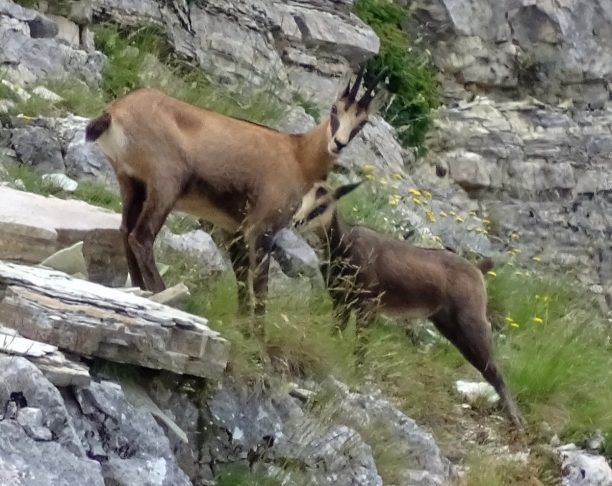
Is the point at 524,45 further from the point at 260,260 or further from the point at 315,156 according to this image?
the point at 260,260

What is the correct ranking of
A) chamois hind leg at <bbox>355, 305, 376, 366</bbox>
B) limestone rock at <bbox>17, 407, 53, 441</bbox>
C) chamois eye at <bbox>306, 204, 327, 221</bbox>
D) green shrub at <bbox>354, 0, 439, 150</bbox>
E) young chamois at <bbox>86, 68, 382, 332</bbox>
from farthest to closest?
green shrub at <bbox>354, 0, 439, 150</bbox>, chamois eye at <bbox>306, 204, 327, 221</bbox>, chamois hind leg at <bbox>355, 305, 376, 366</bbox>, young chamois at <bbox>86, 68, 382, 332</bbox>, limestone rock at <bbox>17, 407, 53, 441</bbox>

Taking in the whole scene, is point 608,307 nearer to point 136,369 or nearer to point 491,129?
point 491,129

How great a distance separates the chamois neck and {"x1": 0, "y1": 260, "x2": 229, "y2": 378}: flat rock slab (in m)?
2.05

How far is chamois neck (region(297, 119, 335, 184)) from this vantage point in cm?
690

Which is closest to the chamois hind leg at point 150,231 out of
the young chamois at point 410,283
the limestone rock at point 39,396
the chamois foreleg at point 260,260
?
the chamois foreleg at point 260,260

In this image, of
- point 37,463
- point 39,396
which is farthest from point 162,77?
point 37,463

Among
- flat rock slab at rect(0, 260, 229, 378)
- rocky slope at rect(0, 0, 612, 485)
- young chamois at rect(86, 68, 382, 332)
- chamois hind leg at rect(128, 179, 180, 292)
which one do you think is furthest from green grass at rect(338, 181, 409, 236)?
Result: flat rock slab at rect(0, 260, 229, 378)

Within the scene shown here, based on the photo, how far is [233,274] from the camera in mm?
6848

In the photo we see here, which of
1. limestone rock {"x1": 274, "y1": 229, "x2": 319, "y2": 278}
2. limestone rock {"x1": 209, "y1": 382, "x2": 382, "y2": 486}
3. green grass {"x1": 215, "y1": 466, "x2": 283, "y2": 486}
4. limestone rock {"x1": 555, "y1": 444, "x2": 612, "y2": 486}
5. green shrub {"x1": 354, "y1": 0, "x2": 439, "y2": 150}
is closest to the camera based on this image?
green grass {"x1": 215, "y1": 466, "x2": 283, "y2": 486}

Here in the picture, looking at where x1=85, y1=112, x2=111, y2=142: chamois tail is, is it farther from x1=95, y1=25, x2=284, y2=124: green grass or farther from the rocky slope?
x1=95, y1=25, x2=284, y2=124: green grass

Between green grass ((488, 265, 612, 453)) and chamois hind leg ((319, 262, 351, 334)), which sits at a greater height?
chamois hind leg ((319, 262, 351, 334))

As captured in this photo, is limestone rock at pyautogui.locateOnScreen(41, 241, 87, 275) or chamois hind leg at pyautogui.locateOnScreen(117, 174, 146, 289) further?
chamois hind leg at pyautogui.locateOnScreen(117, 174, 146, 289)

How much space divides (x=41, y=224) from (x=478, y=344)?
3.21m

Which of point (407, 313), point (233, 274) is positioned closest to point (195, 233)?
point (233, 274)
